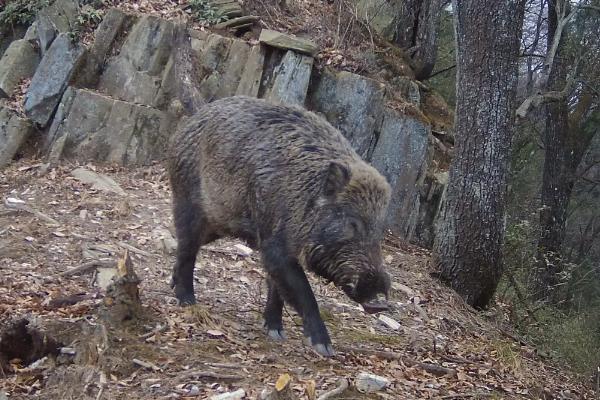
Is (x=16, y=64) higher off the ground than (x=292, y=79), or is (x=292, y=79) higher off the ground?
(x=292, y=79)

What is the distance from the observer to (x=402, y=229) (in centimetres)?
1038

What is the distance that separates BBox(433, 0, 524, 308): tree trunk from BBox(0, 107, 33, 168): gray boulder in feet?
18.5

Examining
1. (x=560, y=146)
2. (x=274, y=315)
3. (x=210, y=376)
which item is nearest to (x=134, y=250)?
(x=274, y=315)

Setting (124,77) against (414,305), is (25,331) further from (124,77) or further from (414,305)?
(124,77)

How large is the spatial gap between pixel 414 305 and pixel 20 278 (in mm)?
3592

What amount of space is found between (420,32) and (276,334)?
8.20 metres

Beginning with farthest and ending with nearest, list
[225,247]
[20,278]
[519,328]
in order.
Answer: [519,328], [225,247], [20,278]

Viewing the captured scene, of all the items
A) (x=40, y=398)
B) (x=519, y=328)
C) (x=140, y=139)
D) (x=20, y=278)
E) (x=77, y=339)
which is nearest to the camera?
(x=40, y=398)

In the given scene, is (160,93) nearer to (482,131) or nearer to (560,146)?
(482,131)

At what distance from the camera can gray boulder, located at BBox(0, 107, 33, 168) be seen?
32.9 feet

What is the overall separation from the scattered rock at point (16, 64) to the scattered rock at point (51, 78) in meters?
0.34

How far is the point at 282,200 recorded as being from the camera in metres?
5.14

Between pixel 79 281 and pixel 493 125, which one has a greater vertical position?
pixel 493 125

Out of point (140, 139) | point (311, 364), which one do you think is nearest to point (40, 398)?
point (311, 364)
